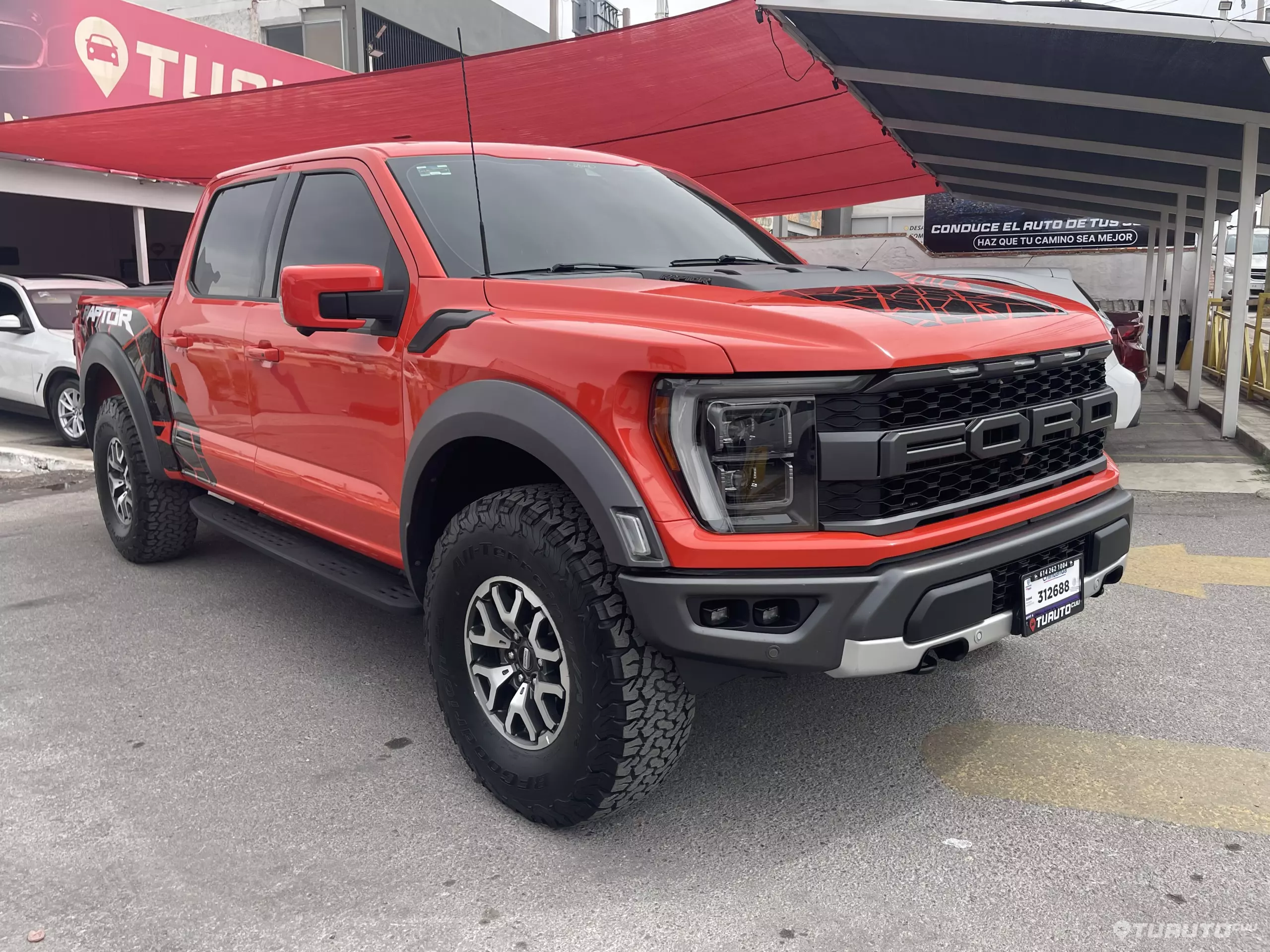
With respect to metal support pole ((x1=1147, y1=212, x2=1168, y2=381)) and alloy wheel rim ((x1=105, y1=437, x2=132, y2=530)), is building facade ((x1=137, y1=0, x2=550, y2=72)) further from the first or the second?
alloy wheel rim ((x1=105, y1=437, x2=132, y2=530))

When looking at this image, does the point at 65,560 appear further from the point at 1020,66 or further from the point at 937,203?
the point at 937,203

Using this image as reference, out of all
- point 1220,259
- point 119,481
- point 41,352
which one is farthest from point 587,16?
point 119,481

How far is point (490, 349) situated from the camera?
9.08ft

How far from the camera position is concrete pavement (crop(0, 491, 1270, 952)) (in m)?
2.36

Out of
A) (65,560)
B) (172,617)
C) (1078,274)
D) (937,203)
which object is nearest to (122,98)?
(65,560)

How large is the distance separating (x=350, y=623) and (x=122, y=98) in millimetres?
13833

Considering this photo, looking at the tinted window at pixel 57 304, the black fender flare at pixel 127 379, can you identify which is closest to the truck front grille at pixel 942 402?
the black fender flare at pixel 127 379

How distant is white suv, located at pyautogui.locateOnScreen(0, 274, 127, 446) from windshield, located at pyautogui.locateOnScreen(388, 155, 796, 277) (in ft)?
22.9

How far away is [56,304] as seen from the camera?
9844 mm

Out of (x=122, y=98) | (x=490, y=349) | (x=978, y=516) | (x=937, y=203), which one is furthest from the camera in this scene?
(x=937, y=203)

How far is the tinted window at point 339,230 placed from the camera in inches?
132

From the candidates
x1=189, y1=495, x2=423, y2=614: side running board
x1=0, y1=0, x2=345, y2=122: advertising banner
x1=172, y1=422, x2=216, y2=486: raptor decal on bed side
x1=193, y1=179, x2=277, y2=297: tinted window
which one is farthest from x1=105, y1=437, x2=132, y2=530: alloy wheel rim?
x1=0, y1=0, x2=345, y2=122: advertising banner

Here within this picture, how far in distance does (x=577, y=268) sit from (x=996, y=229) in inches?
1230

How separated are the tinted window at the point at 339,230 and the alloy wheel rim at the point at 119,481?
2.03m
